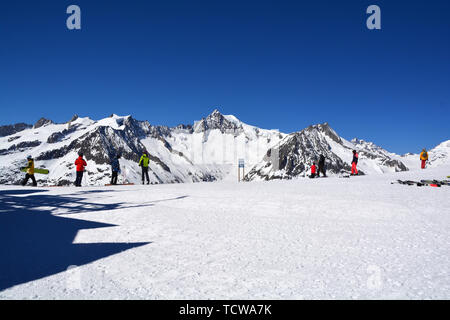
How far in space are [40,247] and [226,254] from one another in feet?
10.8

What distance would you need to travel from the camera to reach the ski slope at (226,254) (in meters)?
3.26

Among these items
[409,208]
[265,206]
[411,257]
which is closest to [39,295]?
[411,257]

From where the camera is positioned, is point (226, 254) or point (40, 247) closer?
point (226, 254)

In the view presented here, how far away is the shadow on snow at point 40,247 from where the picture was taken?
12.6 feet

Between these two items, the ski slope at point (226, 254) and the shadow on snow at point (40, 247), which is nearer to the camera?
the ski slope at point (226, 254)

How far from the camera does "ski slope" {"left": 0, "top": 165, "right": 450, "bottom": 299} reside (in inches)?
128

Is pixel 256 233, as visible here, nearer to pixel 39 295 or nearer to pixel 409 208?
pixel 39 295

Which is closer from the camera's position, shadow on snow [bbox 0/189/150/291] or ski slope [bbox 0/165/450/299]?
ski slope [bbox 0/165/450/299]

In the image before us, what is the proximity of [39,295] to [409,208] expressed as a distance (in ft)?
30.8

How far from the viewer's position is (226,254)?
14.6 ft

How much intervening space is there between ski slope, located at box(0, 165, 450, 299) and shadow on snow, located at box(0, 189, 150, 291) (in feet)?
0.06

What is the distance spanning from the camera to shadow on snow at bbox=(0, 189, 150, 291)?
3853 millimetres

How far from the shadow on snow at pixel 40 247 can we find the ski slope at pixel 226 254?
0.06 ft
